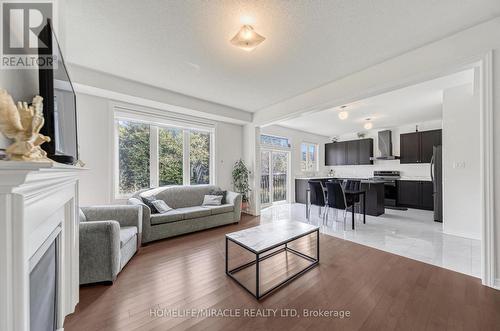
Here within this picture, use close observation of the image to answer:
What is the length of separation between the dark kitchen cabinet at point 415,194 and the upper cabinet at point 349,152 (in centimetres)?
137

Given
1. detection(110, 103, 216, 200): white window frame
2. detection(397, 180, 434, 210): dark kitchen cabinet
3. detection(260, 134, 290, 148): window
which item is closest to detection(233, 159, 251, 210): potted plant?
detection(110, 103, 216, 200): white window frame

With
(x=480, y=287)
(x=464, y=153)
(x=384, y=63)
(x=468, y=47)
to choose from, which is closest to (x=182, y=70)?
(x=384, y=63)

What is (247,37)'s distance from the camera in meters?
1.90

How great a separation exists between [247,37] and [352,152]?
6.65 metres

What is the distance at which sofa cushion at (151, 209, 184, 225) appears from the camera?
3.12m

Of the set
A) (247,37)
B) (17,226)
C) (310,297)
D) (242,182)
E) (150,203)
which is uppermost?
(247,37)

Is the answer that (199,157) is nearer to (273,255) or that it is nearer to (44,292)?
(273,255)

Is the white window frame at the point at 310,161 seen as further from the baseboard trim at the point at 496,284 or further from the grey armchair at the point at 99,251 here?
the grey armchair at the point at 99,251

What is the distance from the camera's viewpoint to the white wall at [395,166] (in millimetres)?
5785

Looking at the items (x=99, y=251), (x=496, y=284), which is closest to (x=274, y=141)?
(x=496, y=284)

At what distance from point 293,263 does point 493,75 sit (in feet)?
9.57

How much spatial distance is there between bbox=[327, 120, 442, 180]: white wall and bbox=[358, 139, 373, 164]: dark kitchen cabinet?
19cm

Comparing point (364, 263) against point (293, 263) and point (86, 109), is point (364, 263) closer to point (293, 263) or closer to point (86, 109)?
point (293, 263)

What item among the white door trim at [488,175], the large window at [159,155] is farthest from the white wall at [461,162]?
the large window at [159,155]
